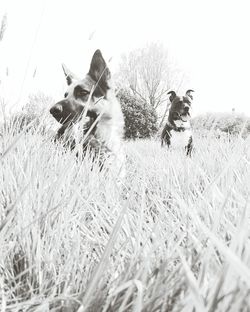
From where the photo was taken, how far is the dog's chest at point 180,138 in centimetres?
532

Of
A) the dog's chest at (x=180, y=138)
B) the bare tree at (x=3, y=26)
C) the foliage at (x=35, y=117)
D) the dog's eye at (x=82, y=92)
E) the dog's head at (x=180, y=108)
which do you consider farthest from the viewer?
the dog's head at (x=180, y=108)

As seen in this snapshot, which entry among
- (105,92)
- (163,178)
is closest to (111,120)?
(105,92)

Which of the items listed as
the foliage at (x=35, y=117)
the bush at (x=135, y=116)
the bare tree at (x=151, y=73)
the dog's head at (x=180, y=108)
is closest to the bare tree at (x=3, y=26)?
the foliage at (x=35, y=117)

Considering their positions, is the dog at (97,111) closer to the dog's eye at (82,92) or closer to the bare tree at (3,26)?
the dog's eye at (82,92)

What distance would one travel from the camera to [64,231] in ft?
3.24

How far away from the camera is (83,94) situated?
292 cm

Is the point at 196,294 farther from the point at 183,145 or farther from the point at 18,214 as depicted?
the point at 183,145

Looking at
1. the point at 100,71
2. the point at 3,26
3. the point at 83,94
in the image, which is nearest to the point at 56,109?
the point at 83,94

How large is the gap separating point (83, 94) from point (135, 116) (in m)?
10.8

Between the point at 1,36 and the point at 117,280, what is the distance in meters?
0.73

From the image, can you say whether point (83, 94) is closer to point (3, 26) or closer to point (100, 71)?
point (100, 71)

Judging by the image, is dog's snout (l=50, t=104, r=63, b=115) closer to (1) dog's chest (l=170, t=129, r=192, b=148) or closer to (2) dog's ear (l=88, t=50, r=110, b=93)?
(2) dog's ear (l=88, t=50, r=110, b=93)

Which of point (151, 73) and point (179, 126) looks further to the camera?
point (151, 73)

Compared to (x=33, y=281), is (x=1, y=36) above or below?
above
